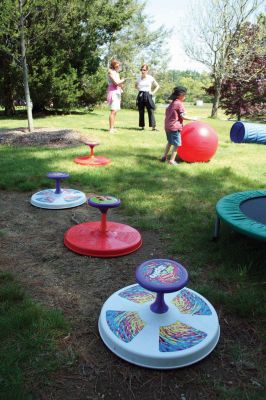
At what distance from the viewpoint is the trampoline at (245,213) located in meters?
2.91

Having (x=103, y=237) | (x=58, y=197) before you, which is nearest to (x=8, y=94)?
(x=58, y=197)

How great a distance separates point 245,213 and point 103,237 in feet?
4.55

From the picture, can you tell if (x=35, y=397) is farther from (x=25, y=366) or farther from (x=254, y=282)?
(x=254, y=282)

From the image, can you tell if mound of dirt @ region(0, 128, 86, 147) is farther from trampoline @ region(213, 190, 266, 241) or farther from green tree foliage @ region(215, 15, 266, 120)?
green tree foliage @ region(215, 15, 266, 120)

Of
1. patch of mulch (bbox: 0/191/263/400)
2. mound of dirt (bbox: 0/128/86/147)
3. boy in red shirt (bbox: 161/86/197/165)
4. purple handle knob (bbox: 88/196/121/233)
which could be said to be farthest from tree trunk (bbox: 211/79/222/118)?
purple handle knob (bbox: 88/196/121/233)

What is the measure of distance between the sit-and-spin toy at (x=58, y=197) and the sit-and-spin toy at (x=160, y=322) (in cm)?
208

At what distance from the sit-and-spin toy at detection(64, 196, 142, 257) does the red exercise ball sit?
314 centimetres

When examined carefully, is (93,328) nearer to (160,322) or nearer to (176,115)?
(160,322)

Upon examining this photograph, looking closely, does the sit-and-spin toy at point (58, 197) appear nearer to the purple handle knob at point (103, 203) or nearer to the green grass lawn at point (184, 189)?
the green grass lawn at point (184, 189)

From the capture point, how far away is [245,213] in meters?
3.37

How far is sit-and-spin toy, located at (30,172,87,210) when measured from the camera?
438 centimetres

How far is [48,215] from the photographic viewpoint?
13.8 ft

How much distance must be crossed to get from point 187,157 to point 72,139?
304 centimetres

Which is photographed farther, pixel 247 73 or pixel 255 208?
pixel 247 73
